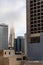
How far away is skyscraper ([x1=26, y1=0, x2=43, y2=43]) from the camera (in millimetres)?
63125

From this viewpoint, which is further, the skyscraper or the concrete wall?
the skyscraper

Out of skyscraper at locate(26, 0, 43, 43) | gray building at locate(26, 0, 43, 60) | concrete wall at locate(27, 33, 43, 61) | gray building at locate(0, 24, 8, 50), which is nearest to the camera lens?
concrete wall at locate(27, 33, 43, 61)

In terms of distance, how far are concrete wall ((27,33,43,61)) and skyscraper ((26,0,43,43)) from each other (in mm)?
3105

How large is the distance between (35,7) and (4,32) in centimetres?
1102

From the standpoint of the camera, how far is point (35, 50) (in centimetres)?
5872

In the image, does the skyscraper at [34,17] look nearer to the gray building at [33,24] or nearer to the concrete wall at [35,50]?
the gray building at [33,24]

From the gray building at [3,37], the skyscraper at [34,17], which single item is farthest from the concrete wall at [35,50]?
the gray building at [3,37]

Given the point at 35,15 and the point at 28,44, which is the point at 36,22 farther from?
the point at 28,44

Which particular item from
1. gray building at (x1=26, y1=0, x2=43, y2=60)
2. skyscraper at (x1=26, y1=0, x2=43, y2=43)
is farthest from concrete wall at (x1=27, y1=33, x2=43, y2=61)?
skyscraper at (x1=26, y1=0, x2=43, y2=43)

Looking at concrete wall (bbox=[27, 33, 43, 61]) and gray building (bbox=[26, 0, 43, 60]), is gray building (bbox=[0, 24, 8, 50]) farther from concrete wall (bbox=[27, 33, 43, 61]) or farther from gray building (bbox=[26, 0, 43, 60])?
concrete wall (bbox=[27, 33, 43, 61])

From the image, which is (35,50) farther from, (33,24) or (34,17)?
(34,17)

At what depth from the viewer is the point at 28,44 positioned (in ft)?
200

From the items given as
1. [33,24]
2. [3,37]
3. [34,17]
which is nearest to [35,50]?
[33,24]

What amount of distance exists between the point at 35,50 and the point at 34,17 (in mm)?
8786
